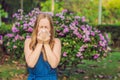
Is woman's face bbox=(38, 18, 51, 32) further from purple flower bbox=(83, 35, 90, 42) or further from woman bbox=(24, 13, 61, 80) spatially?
purple flower bbox=(83, 35, 90, 42)

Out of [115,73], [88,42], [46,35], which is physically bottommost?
[115,73]

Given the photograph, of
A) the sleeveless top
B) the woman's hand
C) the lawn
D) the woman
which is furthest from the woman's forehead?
the lawn

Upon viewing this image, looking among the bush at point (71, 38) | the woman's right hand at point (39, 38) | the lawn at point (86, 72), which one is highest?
the woman's right hand at point (39, 38)

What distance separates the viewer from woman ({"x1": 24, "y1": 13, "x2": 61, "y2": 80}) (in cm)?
384

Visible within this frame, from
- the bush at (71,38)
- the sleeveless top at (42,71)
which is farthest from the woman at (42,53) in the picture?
the bush at (71,38)

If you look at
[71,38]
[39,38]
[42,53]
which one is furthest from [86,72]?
[39,38]

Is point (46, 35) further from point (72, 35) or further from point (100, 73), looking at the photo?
point (100, 73)

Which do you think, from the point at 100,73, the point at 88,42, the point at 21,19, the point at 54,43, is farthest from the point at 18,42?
the point at 54,43

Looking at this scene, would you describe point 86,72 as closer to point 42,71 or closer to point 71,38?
point 71,38

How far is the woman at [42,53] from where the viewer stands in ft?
12.6

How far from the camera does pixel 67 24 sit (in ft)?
28.0

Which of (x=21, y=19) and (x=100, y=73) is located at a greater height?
(x=21, y=19)

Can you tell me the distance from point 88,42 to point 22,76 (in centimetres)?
180

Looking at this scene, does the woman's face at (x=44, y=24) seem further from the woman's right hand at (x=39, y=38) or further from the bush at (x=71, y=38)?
the bush at (x=71, y=38)
